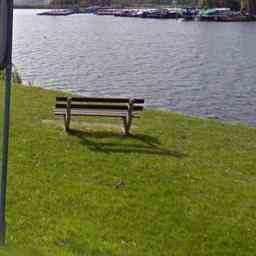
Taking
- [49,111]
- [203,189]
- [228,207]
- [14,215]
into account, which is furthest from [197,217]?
[49,111]

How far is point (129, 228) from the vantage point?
640 cm

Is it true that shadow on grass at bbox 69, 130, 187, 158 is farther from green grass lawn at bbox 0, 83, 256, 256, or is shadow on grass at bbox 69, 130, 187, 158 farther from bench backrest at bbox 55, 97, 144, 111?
bench backrest at bbox 55, 97, 144, 111

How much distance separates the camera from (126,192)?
764cm

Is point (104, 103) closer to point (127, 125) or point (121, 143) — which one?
point (127, 125)

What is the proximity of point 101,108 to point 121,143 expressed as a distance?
1.02 m

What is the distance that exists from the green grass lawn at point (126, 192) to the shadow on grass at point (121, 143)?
0.06 feet

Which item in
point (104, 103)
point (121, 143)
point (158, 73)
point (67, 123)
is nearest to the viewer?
point (121, 143)

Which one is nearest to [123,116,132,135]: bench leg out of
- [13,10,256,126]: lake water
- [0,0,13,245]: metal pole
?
[0,0,13,245]: metal pole

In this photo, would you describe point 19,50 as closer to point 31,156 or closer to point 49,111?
point 49,111

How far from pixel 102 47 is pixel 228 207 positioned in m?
46.7

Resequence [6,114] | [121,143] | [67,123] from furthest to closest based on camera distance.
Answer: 1. [67,123]
2. [121,143]
3. [6,114]

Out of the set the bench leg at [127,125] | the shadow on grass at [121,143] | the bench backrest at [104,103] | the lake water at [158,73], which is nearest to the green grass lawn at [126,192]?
the shadow on grass at [121,143]

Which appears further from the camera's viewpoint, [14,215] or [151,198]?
[151,198]

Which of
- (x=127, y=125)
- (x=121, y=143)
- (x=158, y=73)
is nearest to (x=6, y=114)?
(x=121, y=143)
